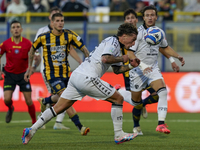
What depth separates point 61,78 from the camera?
822 cm

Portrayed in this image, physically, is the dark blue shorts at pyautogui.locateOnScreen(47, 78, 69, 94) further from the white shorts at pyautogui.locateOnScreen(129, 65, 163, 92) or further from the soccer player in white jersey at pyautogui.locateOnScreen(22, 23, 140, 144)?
the soccer player in white jersey at pyautogui.locateOnScreen(22, 23, 140, 144)

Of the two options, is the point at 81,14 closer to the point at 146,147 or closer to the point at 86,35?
the point at 86,35

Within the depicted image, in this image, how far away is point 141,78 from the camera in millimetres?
7898

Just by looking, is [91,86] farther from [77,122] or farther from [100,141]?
[77,122]

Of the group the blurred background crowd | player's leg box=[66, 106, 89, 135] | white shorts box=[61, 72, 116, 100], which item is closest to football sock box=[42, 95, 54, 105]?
player's leg box=[66, 106, 89, 135]

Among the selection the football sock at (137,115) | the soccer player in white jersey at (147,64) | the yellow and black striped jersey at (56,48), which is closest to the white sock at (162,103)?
the soccer player in white jersey at (147,64)

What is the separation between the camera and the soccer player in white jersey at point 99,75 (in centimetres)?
602

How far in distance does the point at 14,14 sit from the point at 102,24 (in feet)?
12.0

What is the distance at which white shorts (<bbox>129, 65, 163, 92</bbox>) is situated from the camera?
771 centimetres

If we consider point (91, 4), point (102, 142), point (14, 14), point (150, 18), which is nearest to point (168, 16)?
point (91, 4)

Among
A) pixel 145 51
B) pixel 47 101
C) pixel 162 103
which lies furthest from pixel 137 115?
pixel 47 101

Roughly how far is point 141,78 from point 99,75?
1.88 metres

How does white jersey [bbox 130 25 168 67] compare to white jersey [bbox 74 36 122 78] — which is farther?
white jersey [bbox 130 25 168 67]

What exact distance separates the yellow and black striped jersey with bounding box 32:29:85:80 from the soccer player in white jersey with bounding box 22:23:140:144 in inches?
76.5
